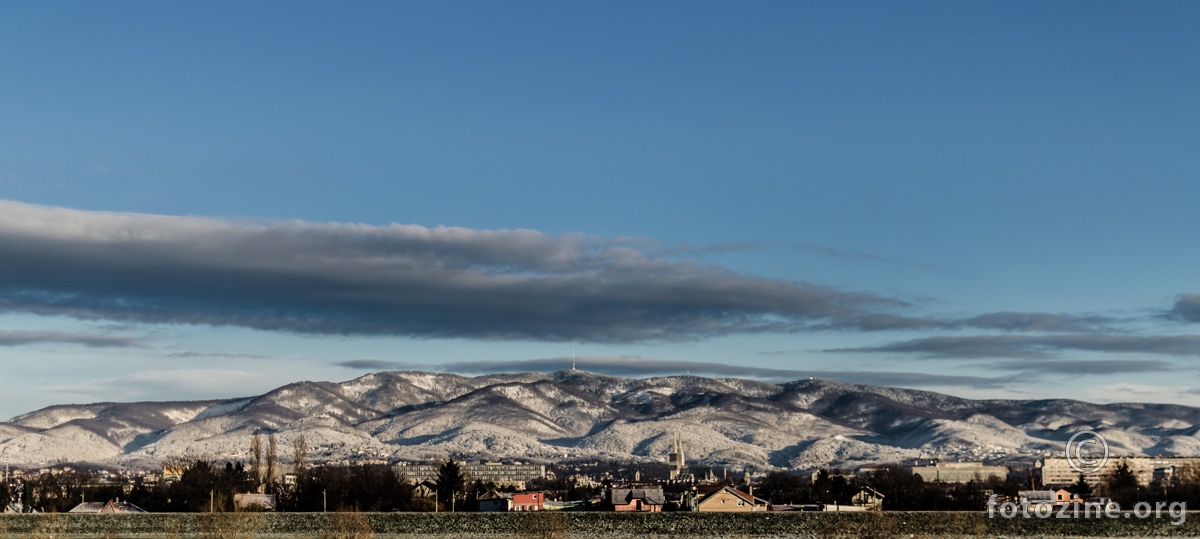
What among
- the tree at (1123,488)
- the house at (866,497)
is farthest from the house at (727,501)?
the tree at (1123,488)

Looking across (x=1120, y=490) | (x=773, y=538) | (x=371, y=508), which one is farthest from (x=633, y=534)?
(x=1120, y=490)

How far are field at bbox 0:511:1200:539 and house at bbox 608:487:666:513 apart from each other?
3532cm

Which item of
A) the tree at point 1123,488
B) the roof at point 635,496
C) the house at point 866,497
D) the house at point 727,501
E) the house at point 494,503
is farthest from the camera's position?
the house at point 866,497

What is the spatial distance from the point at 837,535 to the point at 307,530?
30.9m

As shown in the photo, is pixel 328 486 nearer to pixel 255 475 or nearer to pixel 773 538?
pixel 255 475

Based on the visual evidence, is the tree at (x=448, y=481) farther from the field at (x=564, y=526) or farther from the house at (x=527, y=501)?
the field at (x=564, y=526)

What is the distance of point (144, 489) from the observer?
479ft

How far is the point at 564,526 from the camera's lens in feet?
243

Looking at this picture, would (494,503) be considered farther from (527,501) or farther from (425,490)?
(425,490)

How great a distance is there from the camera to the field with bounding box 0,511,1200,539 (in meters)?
71.1

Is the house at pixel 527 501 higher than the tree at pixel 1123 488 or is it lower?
higher

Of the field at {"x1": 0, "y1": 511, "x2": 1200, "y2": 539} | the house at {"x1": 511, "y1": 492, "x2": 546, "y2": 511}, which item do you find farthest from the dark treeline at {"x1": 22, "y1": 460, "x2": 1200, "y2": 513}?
the field at {"x1": 0, "y1": 511, "x2": 1200, "y2": 539}

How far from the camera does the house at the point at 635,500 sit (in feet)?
368

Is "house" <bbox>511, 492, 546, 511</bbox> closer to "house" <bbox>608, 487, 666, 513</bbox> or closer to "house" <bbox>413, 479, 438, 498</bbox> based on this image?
"house" <bbox>608, 487, 666, 513</bbox>
